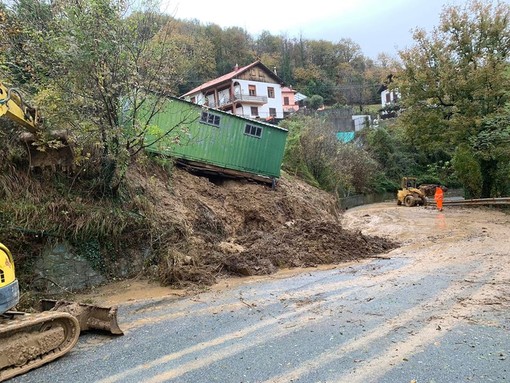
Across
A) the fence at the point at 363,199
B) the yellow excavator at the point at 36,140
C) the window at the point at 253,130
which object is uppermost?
the window at the point at 253,130

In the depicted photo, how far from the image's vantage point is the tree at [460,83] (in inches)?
860

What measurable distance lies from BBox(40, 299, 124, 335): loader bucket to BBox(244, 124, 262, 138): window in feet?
36.7

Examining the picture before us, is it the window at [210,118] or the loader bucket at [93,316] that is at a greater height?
the window at [210,118]

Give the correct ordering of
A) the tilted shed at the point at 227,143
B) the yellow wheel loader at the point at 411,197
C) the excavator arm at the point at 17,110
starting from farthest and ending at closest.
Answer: the yellow wheel loader at the point at 411,197 < the tilted shed at the point at 227,143 < the excavator arm at the point at 17,110

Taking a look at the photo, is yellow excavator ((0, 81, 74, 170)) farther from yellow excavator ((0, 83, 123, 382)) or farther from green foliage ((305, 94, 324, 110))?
green foliage ((305, 94, 324, 110))

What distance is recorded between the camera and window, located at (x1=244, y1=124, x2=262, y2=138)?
1577 cm

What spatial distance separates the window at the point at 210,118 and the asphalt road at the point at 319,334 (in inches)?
300

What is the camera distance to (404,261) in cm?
1005

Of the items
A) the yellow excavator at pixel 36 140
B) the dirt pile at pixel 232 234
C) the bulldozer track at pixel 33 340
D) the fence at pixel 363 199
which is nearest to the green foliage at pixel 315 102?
the fence at pixel 363 199

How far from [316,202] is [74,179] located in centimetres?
1264

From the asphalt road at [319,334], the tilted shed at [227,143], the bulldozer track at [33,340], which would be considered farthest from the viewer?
the tilted shed at [227,143]

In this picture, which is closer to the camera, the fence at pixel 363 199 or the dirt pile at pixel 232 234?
the dirt pile at pixel 232 234

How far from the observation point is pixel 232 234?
12508mm

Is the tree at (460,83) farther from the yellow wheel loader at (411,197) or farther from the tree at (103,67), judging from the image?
the tree at (103,67)
